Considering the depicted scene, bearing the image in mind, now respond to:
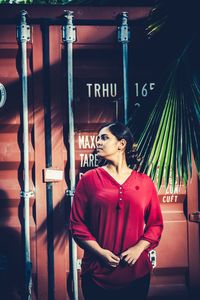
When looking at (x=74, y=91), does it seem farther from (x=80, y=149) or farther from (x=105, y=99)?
(x=80, y=149)

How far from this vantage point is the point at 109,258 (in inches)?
96.0

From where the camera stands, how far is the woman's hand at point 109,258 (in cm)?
244

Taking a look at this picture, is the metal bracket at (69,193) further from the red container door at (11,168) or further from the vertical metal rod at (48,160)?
the red container door at (11,168)

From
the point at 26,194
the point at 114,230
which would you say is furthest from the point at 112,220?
the point at 26,194

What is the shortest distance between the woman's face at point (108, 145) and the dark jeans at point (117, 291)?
76 cm

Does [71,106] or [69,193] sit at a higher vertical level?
[71,106]

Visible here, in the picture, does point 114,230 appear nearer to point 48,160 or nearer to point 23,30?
point 48,160

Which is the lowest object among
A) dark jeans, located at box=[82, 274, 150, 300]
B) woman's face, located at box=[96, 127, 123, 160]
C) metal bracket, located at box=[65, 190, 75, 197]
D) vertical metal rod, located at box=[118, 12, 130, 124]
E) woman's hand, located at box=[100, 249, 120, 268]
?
dark jeans, located at box=[82, 274, 150, 300]

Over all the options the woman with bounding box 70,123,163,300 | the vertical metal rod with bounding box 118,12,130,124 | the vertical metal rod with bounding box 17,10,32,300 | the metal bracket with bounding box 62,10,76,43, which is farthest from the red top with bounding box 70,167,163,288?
the metal bracket with bounding box 62,10,76,43

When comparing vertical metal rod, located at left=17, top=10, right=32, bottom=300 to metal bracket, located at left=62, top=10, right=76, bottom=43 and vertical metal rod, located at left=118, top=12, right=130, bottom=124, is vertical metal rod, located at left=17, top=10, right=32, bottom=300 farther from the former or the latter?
vertical metal rod, located at left=118, top=12, right=130, bottom=124

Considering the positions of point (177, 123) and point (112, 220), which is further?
point (177, 123)

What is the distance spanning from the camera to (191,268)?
130 inches

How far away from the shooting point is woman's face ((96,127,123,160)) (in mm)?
2623

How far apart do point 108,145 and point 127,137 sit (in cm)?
15
